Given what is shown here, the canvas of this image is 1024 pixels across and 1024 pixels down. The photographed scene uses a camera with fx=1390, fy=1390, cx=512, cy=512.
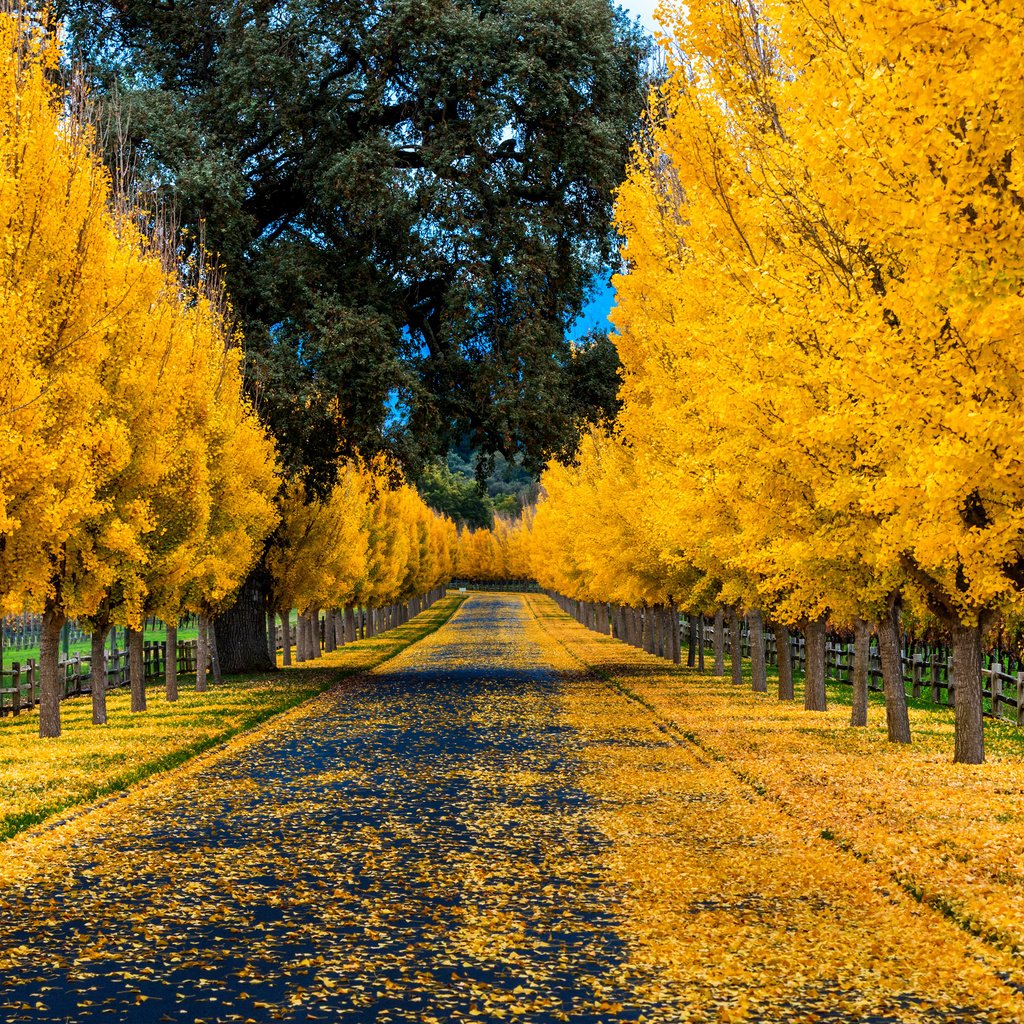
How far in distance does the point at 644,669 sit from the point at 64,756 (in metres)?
24.6

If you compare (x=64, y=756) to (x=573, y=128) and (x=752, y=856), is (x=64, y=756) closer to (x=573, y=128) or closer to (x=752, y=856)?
(x=752, y=856)

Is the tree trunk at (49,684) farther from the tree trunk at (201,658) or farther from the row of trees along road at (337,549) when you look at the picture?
the row of trees along road at (337,549)

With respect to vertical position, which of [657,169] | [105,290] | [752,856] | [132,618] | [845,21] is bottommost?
[752,856]

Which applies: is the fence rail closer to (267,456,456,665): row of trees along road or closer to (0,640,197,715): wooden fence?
(267,456,456,665): row of trees along road

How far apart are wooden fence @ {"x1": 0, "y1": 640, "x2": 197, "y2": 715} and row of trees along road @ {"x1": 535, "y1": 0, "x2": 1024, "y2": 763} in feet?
45.8

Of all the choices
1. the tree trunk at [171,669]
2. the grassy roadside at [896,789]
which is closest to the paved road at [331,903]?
the grassy roadside at [896,789]

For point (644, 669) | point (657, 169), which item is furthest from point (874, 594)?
point (644, 669)

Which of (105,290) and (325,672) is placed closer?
(105,290)

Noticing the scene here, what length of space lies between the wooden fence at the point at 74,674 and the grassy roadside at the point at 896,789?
1314cm

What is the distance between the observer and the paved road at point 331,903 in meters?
7.96

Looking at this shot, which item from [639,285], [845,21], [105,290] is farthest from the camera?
[639,285]

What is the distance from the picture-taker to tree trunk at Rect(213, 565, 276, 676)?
130ft

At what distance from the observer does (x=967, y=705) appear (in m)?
17.9

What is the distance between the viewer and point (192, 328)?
91.9ft
